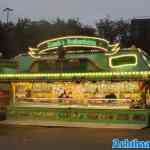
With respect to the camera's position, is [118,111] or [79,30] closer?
[118,111]

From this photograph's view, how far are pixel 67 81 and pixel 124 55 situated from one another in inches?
122

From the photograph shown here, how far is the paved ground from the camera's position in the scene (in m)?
18.0

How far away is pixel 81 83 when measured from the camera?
88.4ft

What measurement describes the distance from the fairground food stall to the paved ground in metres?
1.35

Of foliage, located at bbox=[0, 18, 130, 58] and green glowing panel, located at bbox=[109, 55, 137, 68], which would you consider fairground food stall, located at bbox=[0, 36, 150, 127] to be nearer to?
green glowing panel, located at bbox=[109, 55, 137, 68]

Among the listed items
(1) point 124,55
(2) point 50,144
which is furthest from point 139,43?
(2) point 50,144

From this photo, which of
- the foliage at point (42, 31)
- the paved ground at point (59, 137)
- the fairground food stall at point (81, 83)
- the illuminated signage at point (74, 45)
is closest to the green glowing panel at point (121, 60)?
the fairground food stall at point (81, 83)

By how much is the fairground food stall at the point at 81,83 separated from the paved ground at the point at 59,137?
4.42 ft

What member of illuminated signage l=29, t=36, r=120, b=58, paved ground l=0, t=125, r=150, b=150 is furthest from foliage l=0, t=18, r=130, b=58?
paved ground l=0, t=125, r=150, b=150

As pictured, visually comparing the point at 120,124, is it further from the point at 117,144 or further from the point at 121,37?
the point at 121,37

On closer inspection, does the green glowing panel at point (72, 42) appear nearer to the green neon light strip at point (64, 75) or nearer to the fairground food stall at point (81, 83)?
the fairground food stall at point (81, 83)

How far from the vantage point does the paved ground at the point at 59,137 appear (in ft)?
58.9

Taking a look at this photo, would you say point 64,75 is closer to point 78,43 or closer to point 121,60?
point 78,43

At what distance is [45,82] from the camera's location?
27516mm
